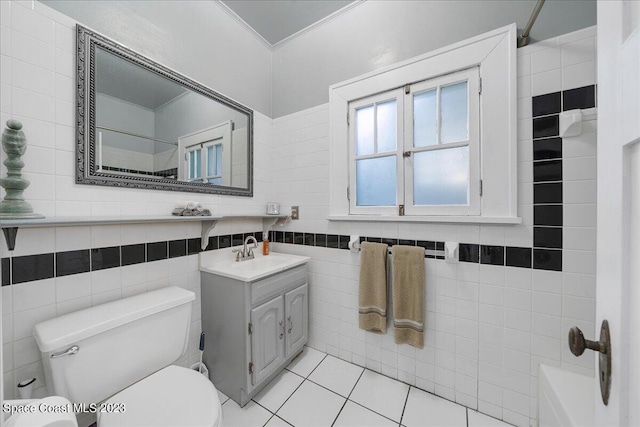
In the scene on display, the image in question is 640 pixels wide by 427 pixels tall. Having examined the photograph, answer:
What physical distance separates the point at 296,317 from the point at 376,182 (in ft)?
3.82

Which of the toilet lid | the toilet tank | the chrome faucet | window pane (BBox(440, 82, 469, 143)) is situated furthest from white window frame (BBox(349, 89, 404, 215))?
the toilet lid

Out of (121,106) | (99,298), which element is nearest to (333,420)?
(99,298)

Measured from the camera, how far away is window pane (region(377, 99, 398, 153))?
1.63 meters

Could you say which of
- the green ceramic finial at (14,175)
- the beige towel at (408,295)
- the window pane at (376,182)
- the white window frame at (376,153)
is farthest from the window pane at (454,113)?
the green ceramic finial at (14,175)

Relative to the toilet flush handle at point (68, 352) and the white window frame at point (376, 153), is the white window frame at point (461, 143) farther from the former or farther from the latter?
the toilet flush handle at point (68, 352)

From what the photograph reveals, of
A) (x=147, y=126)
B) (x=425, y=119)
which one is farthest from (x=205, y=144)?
(x=425, y=119)

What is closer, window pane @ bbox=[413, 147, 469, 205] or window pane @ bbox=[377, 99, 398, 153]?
window pane @ bbox=[413, 147, 469, 205]

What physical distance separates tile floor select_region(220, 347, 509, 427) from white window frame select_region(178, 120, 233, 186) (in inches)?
57.4

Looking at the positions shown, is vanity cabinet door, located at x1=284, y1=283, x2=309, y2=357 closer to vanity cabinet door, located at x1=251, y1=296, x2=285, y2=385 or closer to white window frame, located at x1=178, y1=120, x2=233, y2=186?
vanity cabinet door, located at x1=251, y1=296, x2=285, y2=385

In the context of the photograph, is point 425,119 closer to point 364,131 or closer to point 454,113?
point 454,113

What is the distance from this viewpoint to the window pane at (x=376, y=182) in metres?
1.65

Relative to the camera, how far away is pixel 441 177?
4.86 feet

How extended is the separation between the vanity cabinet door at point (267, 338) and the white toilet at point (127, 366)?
1.23 ft

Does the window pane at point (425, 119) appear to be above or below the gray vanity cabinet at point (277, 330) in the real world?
above
